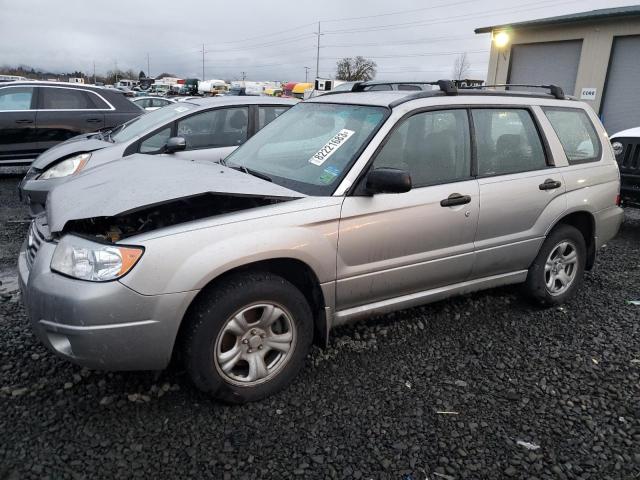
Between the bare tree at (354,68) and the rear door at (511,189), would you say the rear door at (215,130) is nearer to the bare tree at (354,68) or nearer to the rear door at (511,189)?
the rear door at (511,189)

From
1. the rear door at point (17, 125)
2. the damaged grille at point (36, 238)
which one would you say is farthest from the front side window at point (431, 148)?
the rear door at point (17, 125)

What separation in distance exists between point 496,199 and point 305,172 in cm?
142

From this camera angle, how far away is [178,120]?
20.0 feet

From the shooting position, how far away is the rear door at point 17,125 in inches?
332

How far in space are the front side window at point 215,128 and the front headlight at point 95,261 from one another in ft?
12.1

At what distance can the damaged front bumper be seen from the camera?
2369mm

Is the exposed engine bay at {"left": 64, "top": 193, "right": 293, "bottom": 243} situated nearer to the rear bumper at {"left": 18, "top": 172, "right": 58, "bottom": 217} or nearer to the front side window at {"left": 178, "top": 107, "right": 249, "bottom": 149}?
the front side window at {"left": 178, "top": 107, "right": 249, "bottom": 149}

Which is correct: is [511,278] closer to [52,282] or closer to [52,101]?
[52,282]

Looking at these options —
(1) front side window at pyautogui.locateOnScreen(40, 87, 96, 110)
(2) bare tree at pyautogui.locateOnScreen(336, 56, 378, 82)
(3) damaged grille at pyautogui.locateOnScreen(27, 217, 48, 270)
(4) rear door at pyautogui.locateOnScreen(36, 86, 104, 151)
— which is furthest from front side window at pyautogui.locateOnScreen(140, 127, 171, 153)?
(2) bare tree at pyautogui.locateOnScreen(336, 56, 378, 82)

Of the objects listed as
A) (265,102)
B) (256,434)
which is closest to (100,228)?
(256,434)

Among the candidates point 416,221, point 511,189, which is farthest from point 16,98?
point 511,189

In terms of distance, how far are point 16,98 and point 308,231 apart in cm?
809

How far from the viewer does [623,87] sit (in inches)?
591

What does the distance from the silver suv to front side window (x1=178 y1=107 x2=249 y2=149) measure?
7.58ft
